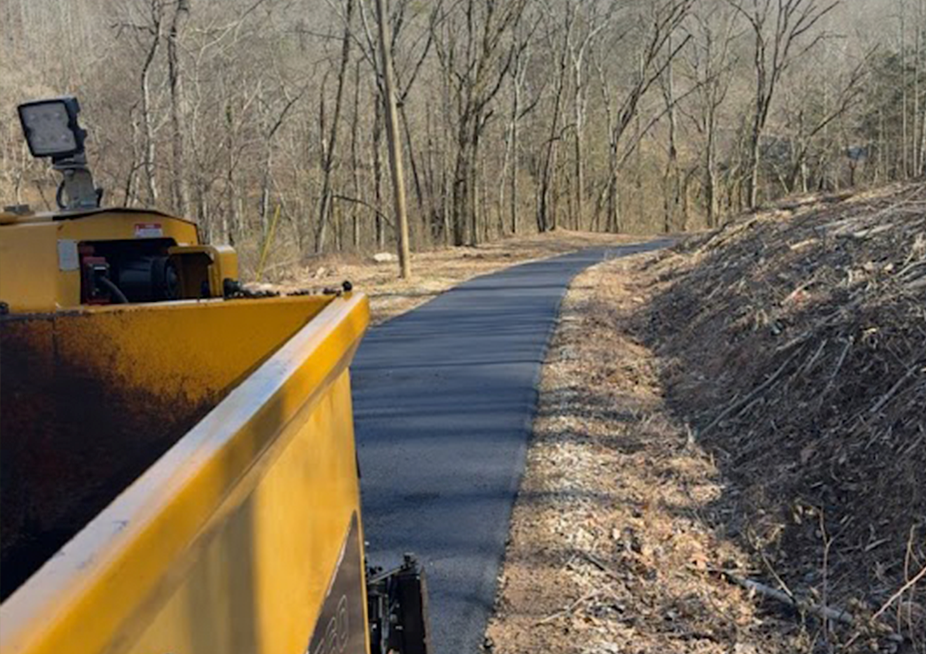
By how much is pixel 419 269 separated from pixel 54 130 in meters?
16.5

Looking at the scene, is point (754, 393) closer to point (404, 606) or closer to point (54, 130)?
point (404, 606)

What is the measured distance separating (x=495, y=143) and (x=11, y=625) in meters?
46.4

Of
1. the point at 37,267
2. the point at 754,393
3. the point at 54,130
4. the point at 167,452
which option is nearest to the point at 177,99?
the point at 754,393

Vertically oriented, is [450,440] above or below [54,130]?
below

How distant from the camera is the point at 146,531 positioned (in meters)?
0.98

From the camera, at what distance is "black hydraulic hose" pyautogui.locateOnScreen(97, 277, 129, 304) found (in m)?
3.74

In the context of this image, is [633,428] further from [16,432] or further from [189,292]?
[16,432]

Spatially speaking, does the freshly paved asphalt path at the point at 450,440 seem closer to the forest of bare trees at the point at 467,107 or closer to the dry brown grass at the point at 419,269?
the dry brown grass at the point at 419,269

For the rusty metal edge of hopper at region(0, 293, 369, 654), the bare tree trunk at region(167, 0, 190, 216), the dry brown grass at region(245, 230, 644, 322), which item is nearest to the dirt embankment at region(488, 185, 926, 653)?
the rusty metal edge of hopper at region(0, 293, 369, 654)

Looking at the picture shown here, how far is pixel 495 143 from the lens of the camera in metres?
46.2

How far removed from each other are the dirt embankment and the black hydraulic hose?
220cm

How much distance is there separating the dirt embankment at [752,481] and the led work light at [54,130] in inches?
116

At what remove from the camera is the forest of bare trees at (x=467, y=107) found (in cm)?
3234

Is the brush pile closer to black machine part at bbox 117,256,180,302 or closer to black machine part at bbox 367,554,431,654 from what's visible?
black machine part at bbox 367,554,431,654
